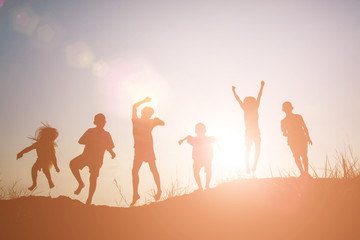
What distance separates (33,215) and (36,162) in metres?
2.25

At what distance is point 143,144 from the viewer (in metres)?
7.14

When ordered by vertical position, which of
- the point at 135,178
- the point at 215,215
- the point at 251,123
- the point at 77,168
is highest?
the point at 251,123

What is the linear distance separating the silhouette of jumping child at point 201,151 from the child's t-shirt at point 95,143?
243 centimetres

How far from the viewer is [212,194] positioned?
273 inches

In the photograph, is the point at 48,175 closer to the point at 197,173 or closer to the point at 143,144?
the point at 143,144

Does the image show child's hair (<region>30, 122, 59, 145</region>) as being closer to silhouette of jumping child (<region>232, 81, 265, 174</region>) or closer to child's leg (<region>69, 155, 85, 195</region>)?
child's leg (<region>69, 155, 85, 195</region>)

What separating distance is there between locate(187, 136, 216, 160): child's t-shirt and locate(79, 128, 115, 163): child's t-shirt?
8.91 ft

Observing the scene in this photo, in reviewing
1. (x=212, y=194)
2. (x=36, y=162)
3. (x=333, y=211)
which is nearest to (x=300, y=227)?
(x=333, y=211)

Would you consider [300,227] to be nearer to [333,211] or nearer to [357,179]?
[333,211]

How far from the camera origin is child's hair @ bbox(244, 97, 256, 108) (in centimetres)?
785

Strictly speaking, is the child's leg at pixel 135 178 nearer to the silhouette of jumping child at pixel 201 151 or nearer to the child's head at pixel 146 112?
the child's head at pixel 146 112

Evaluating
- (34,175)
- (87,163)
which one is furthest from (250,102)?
(34,175)

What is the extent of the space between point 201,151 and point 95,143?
324 centimetres

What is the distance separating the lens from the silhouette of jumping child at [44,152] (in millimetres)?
7891
